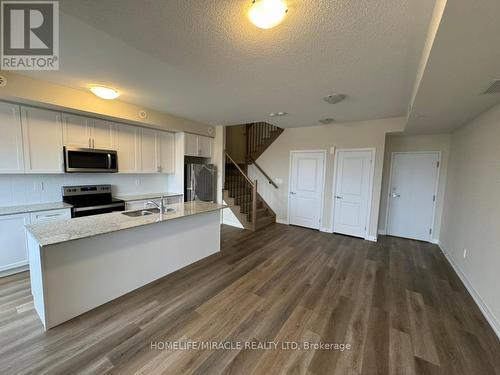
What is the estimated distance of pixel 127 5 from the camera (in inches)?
56.4

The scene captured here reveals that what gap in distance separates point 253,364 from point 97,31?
116 inches

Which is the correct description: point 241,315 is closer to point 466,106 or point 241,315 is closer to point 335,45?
point 335,45

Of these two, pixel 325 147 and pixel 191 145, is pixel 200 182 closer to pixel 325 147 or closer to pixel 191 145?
pixel 191 145

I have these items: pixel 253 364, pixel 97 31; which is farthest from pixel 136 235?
pixel 97 31

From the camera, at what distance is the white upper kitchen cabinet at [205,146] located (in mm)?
5145

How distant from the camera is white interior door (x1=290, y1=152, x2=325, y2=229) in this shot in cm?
523

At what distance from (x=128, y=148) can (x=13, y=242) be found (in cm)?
214

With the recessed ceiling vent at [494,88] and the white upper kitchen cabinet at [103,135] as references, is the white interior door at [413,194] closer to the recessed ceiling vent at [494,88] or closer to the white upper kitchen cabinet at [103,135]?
the recessed ceiling vent at [494,88]

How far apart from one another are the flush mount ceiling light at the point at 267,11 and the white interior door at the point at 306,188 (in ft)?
13.4

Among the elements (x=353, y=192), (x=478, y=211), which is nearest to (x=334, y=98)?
(x=478, y=211)

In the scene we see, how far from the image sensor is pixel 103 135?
373 centimetres

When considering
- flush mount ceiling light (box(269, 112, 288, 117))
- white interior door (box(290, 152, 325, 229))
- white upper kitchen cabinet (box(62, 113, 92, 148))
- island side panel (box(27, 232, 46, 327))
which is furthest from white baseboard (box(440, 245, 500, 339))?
white upper kitchen cabinet (box(62, 113, 92, 148))

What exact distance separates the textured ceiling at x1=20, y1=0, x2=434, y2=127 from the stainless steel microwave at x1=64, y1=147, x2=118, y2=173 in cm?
104

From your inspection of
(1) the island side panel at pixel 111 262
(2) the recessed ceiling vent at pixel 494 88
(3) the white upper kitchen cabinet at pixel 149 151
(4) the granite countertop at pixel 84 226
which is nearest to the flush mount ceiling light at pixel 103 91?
(3) the white upper kitchen cabinet at pixel 149 151
